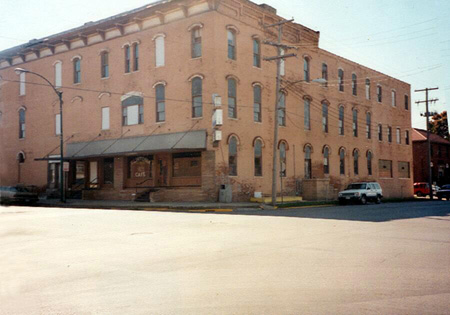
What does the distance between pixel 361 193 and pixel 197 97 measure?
13.5 meters

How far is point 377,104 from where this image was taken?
49750 millimetres

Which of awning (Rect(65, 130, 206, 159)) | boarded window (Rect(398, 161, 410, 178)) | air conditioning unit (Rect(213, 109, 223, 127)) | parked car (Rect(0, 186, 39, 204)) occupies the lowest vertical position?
parked car (Rect(0, 186, 39, 204))

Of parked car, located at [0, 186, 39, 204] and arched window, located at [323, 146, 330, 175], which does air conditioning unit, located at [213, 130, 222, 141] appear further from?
arched window, located at [323, 146, 330, 175]

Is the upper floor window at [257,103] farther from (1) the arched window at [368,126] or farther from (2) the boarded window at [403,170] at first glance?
(2) the boarded window at [403,170]

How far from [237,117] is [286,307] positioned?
2646cm

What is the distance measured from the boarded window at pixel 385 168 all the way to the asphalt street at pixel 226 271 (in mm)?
36732

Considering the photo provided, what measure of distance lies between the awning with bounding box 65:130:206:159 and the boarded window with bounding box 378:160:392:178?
26.9 metres

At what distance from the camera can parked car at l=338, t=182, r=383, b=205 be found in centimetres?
3266

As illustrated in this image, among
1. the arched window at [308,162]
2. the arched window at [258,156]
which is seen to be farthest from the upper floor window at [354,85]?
the arched window at [258,156]

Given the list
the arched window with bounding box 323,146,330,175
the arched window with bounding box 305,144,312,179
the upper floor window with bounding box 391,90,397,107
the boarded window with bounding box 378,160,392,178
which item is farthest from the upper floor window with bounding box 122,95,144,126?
the upper floor window with bounding box 391,90,397,107

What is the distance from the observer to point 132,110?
1371 inches

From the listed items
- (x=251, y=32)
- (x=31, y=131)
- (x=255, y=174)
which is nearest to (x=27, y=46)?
(x=31, y=131)

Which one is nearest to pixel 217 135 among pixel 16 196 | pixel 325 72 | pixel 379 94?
pixel 16 196

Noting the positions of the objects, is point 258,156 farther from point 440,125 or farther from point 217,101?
point 440,125
